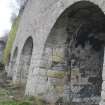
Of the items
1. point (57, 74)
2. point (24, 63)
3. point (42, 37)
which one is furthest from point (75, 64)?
point (24, 63)

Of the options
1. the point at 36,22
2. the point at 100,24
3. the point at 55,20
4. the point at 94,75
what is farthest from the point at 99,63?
the point at 36,22

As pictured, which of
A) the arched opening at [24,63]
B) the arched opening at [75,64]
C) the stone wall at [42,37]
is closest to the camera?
A: the stone wall at [42,37]

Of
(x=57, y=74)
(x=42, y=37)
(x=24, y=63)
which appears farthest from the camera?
(x=24, y=63)

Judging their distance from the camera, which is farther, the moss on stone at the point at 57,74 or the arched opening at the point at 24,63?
the arched opening at the point at 24,63

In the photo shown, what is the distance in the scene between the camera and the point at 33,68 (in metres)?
7.68

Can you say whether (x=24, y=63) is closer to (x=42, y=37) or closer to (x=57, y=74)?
(x=42, y=37)

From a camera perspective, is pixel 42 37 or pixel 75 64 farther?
pixel 42 37

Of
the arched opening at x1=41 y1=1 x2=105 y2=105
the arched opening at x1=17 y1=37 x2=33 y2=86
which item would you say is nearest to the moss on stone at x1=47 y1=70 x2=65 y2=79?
the arched opening at x1=41 y1=1 x2=105 y2=105

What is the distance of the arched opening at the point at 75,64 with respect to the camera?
6.80m

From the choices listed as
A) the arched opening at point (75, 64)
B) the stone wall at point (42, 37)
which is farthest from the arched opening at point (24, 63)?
the arched opening at point (75, 64)

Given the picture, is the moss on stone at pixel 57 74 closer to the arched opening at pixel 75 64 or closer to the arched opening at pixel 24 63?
the arched opening at pixel 75 64

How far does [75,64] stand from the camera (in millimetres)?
6934

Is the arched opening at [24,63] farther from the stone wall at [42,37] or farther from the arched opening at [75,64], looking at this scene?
the arched opening at [75,64]

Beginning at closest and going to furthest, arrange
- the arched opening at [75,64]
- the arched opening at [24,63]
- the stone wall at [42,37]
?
1. the stone wall at [42,37]
2. the arched opening at [75,64]
3. the arched opening at [24,63]
